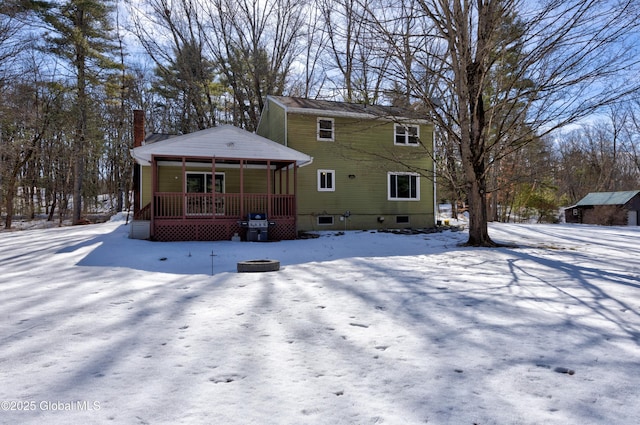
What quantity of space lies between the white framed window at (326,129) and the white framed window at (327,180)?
4.86ft

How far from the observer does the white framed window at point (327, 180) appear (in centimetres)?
1594

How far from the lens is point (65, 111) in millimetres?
21734

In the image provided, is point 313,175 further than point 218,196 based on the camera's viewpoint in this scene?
Yes

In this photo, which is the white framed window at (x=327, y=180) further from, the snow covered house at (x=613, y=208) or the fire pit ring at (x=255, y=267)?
the snow covered house at (x=613, y=208)

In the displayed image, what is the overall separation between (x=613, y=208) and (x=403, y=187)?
22645mm

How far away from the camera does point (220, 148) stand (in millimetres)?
12258

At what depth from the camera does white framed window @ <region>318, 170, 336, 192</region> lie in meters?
15.9

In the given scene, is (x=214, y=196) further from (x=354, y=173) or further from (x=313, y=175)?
(x=354, y=173)

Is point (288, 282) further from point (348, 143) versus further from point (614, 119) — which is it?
point (614, 119)

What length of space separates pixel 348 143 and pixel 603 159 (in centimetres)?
3744

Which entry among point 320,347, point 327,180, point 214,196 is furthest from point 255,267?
point 327,180

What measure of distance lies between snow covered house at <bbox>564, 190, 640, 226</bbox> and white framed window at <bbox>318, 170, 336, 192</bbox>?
2549 centimetres

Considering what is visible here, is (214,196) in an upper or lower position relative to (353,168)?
lower

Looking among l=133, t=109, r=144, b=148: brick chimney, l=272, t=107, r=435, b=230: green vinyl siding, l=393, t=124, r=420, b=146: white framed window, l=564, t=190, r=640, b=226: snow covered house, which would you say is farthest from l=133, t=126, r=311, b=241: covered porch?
l=564, t=190, r=640, b=226: snow covered house
